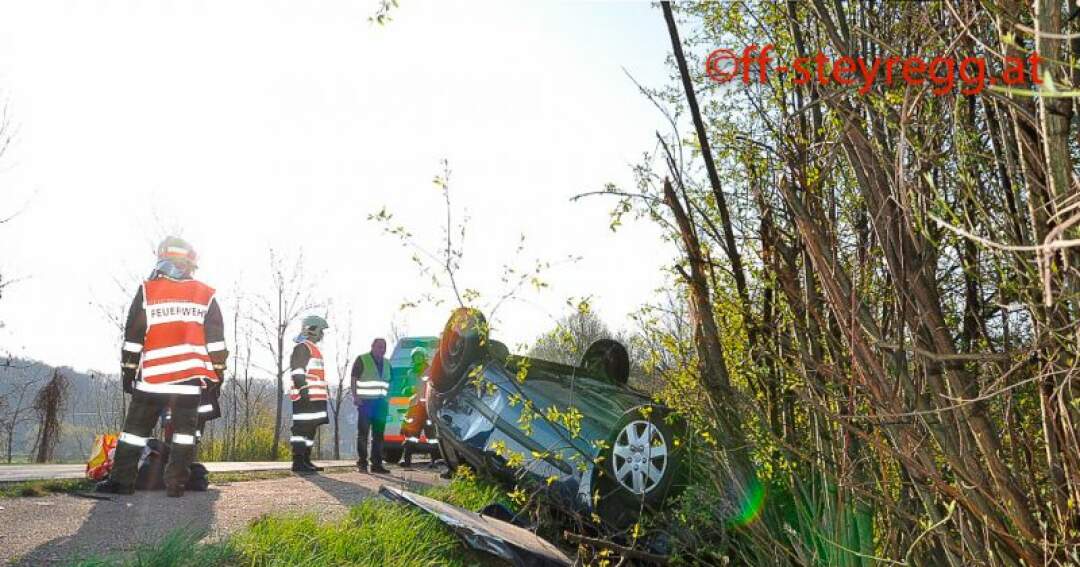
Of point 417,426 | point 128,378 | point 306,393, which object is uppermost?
point 128,378

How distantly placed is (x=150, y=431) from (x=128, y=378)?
508 mm

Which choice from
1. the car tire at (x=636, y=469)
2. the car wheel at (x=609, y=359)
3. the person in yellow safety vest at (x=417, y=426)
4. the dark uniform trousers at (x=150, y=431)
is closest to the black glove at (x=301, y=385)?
the person in yellow safety vest at (x=417, y=426)

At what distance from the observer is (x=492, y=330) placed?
381cm

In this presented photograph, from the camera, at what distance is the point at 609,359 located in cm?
622

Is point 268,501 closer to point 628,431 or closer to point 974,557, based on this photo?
point 628,431

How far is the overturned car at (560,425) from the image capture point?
13.0ft

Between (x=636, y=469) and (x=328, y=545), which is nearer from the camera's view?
(x=328, y=545)

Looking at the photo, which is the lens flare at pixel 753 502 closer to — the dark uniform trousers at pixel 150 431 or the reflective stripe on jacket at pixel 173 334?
the dark uniform trousers at pixel 150 431

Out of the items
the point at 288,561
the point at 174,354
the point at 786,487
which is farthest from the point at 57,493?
the point at 786,487

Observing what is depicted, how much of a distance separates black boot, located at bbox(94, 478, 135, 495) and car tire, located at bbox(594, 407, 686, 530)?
3981 millimetres

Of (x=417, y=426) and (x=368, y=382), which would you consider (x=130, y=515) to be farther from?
(x=368, y=382)

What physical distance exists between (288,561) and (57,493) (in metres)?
3.58

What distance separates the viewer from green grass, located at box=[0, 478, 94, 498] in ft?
19.7

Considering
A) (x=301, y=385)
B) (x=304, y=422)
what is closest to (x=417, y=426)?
(x=304, y=422)
